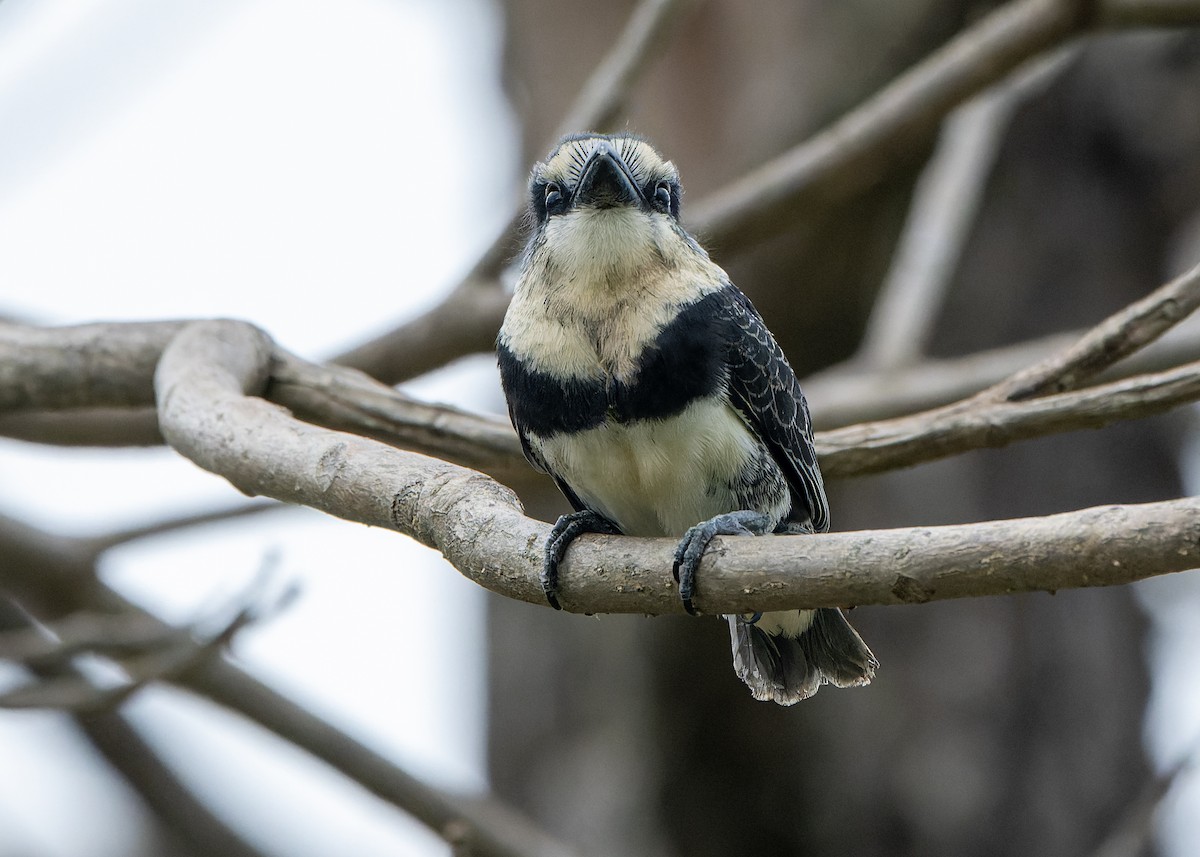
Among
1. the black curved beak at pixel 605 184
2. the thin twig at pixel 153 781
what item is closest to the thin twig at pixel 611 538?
the black curved beak at pixel 605 184

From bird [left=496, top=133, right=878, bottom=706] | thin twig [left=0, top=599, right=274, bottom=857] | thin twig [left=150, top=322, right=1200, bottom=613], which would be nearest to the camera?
thin twig [left=150, top=322, right=1200, bottom=613]

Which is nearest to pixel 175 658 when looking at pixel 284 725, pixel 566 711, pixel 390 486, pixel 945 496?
pixel 284 725

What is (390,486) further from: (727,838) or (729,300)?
(727,838)

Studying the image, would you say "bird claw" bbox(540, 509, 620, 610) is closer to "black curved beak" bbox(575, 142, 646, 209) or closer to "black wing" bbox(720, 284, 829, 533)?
"black wing" bbox(720, 284, 829, 533)

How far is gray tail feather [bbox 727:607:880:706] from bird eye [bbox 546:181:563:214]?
1.45m

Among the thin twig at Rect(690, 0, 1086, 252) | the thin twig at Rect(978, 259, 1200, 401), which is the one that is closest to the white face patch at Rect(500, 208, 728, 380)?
the thin twig at Rect(978, 259, 1200, 401)

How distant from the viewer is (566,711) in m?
7.88

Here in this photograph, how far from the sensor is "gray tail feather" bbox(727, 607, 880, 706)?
4.20m

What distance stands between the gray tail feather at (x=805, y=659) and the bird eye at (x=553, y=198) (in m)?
1.45

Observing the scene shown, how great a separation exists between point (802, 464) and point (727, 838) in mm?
3938

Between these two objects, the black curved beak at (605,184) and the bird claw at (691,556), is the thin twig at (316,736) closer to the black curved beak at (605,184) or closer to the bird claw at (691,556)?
the black curved beak at (605,184)

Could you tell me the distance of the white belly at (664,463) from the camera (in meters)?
3.77

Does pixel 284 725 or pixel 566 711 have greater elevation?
pixel 566 711

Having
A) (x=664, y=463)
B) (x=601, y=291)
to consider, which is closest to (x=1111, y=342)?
(x=664, y=463)
